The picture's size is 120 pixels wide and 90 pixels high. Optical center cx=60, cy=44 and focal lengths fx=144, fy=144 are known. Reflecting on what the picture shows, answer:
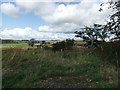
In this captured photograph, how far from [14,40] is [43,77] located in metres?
5.49

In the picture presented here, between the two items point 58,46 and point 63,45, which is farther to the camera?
point 63,45

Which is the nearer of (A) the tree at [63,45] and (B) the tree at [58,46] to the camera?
(A) the tree at [63,45]

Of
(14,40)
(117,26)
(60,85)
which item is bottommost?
(60,85)

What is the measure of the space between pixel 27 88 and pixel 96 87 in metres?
1.75

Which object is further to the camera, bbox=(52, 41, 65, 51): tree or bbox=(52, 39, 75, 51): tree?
bbox=(52, 41, 65, 51): tree

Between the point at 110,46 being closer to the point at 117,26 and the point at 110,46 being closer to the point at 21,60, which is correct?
the point at 117,26

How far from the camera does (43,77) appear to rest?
15.3 ft

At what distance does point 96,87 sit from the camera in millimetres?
3645

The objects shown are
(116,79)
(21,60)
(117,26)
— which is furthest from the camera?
(117,26)

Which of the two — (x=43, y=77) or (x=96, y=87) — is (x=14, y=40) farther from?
(x=96, y=87)

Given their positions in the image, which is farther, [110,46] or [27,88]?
[110,46]

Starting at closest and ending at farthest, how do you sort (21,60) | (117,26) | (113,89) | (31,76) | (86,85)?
(113,89) → (86,85) → (31,76) → (21,60) → (117,26)

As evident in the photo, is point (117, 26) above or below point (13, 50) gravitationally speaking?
above

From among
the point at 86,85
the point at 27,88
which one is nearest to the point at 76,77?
the point at 86,85
